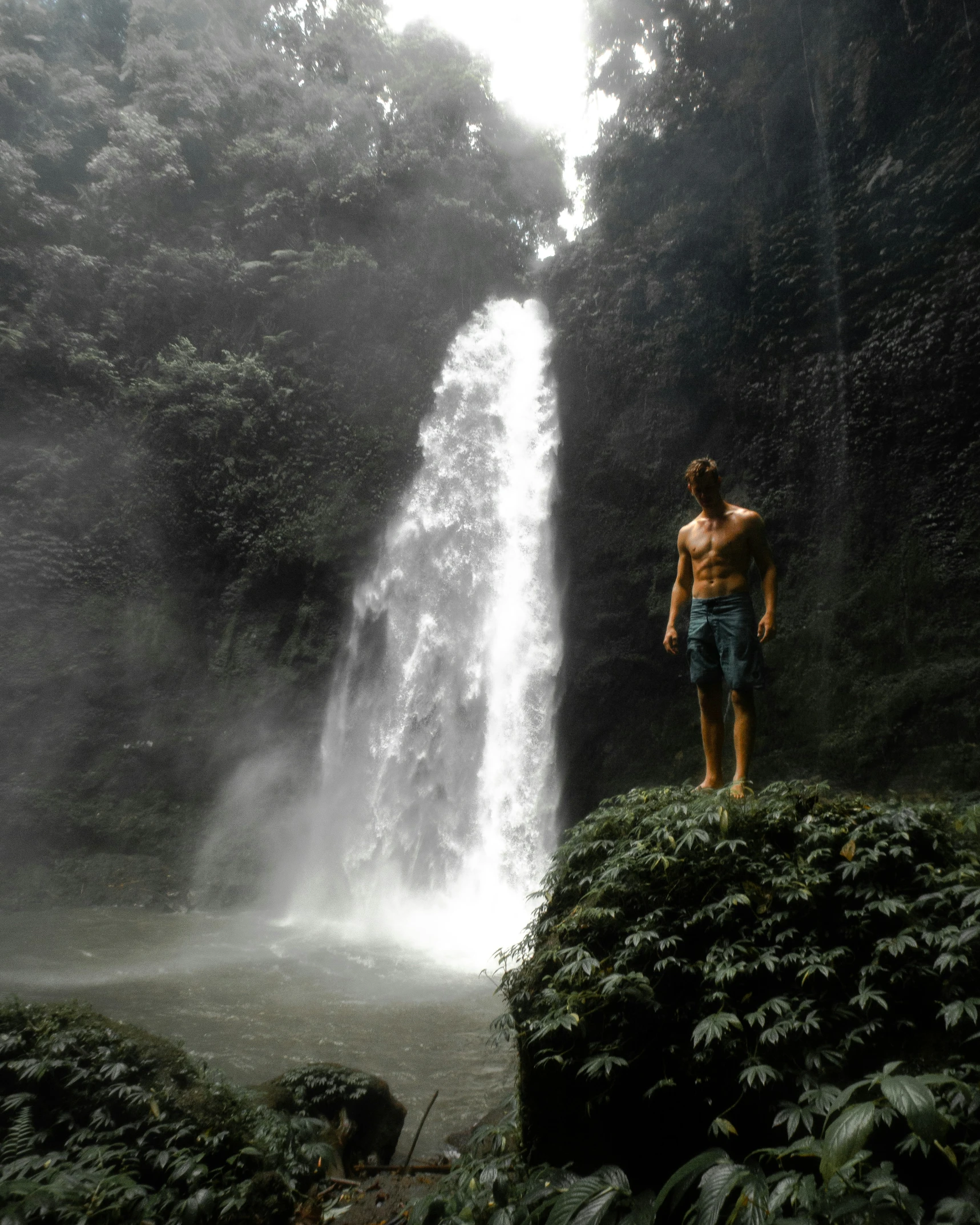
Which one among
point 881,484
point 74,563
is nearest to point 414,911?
point 881,484

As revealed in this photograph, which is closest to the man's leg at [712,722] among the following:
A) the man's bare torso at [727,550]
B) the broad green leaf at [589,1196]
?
the man's bare torso at [727,550]

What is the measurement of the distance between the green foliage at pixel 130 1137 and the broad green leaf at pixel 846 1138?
221 centimetres

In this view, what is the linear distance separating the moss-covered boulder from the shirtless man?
4.60 ft

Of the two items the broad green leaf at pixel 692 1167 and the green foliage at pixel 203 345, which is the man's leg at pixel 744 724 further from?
the green foliage at pixel 203 345

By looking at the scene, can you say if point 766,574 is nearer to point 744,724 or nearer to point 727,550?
point 727,550

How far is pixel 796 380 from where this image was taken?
9172mm

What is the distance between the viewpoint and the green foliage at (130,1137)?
8.10 ft

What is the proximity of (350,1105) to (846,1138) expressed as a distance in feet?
9.97

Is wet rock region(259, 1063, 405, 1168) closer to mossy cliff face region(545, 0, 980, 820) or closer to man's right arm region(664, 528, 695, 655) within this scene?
man's right arm region(664, 528, 695, 655)

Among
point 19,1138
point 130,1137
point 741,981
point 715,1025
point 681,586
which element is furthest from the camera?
point 681,586

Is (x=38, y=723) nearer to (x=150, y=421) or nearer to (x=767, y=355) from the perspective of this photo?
(x=150, y=421)

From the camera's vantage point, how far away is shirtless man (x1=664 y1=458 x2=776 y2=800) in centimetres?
449

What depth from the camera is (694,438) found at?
1010 cm

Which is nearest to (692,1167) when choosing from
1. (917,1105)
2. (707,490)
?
(917,1105)
